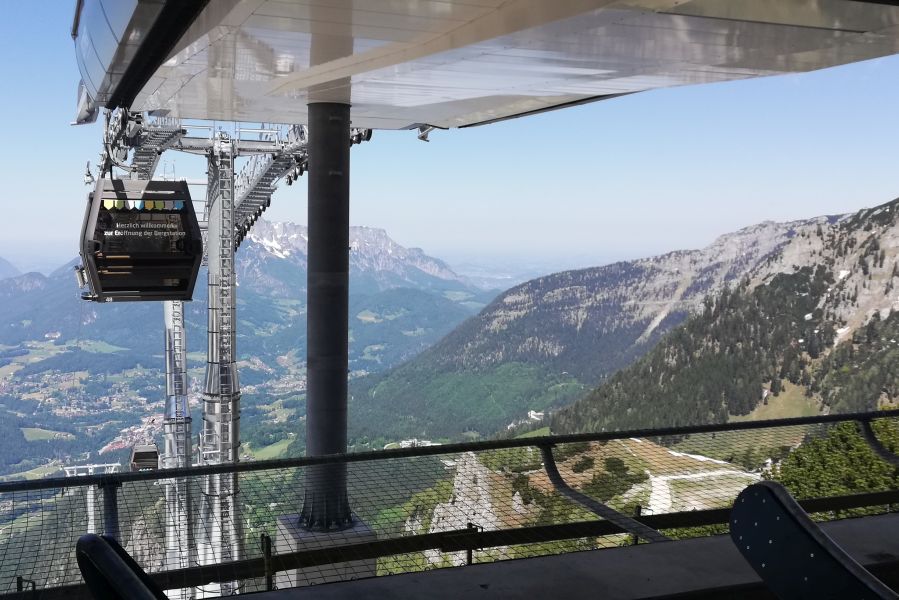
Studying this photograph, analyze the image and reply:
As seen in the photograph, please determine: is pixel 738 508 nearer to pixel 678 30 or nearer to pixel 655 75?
pixel 678 30

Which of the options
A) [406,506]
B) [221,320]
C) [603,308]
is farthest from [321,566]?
[603,308]

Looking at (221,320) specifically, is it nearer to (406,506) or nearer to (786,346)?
(406,506)

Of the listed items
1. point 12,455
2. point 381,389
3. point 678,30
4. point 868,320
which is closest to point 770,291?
point 868,320

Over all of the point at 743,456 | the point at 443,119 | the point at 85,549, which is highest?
the point at 443,119

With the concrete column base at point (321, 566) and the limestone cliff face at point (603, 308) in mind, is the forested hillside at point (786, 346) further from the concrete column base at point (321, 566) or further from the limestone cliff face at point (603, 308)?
the concrete column base at point (321, 566)

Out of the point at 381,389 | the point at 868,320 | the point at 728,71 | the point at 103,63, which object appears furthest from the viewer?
the point at 381,389

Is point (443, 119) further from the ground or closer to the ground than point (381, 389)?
further from the ground
